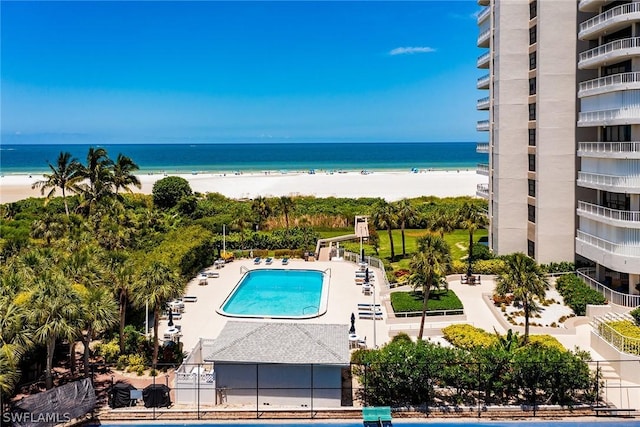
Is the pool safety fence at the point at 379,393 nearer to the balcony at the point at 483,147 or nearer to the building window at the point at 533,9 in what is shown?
the building window at the point at 533,9

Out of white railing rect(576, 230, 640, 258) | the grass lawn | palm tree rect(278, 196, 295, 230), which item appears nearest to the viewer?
white railing rect(576, 230, 640, 258)

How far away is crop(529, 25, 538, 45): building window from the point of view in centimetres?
4175

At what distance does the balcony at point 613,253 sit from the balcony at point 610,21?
12.9 meters

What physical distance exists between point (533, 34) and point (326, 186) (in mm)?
69686

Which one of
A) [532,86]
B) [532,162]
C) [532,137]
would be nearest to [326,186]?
[532,162]

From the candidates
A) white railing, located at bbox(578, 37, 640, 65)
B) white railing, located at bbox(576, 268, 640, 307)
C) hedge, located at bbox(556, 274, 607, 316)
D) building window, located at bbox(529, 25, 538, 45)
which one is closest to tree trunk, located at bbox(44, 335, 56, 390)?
hedge, located at bbox(556, 274, 607, 316)

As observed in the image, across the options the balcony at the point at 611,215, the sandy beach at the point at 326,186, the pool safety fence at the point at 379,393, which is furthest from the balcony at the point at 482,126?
the sandy beach at the point at 326,186

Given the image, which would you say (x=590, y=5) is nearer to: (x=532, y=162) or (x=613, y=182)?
(x=532, y=162)

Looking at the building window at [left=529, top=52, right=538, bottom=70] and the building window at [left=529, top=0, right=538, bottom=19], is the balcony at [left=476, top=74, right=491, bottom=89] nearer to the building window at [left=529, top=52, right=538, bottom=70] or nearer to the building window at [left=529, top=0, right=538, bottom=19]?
the building window at [left=529, top=52, right=538, bottom=70]

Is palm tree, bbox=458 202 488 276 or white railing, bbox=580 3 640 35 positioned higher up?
white railing, bbox=580 3 640 35

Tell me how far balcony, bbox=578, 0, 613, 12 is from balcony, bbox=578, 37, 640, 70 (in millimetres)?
2753

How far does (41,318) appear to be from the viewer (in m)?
21.4

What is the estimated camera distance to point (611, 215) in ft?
114

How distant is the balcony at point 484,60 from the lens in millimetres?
48200
